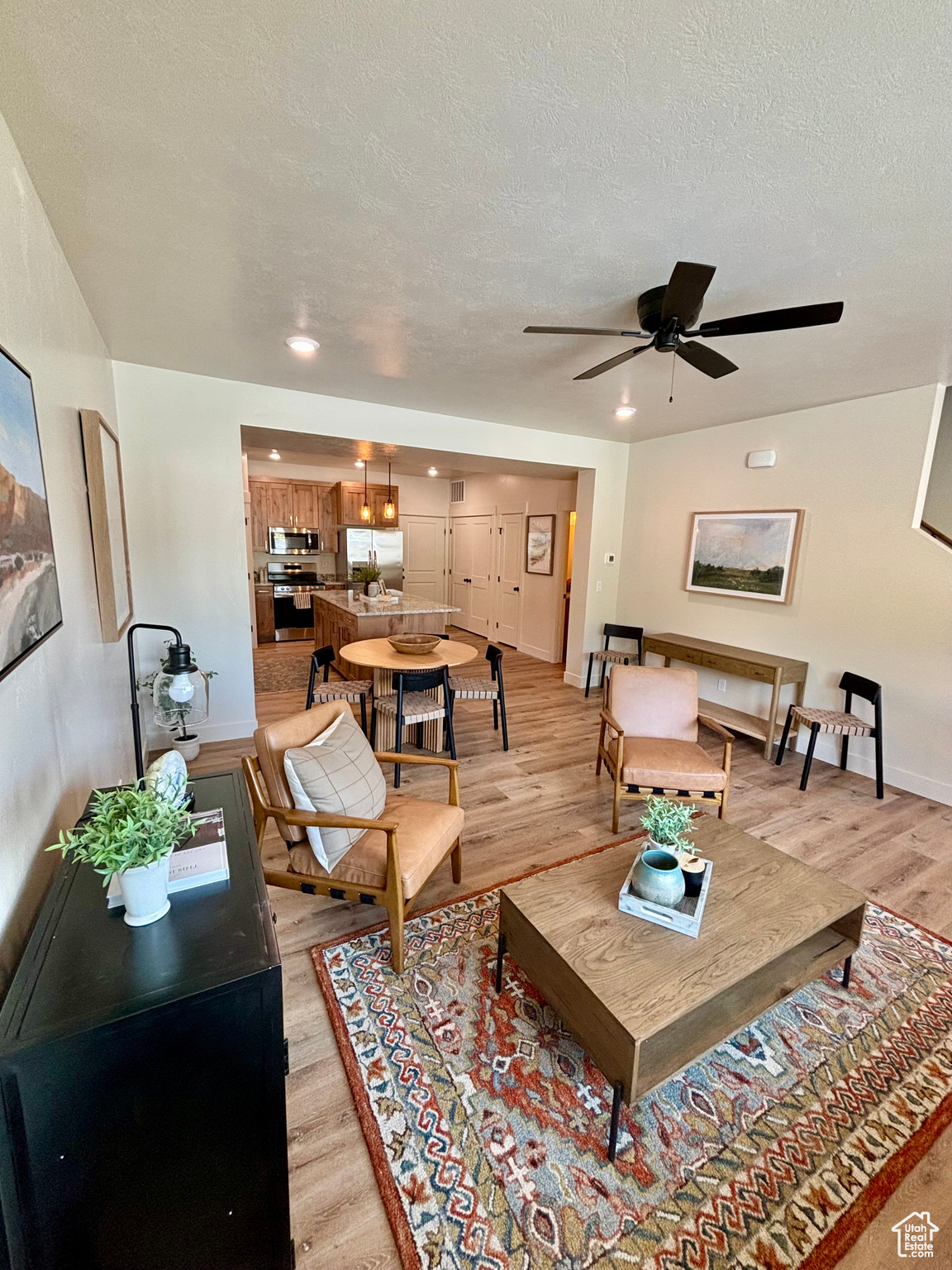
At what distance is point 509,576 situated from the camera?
7.57 meters

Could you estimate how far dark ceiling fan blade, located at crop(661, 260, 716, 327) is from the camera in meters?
1.64

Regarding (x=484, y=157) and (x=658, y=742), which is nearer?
(x=484, y=157)

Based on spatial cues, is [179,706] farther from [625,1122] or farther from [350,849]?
[625,1122]

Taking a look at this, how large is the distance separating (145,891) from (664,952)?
1423 millimetres

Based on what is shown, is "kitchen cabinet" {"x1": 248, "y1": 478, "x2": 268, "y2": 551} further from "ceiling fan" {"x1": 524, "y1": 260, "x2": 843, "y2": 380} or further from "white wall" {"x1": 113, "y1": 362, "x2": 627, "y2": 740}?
"ceiling fan" {"x1": 524, "y1": 260, "x2": 843, "y2": 380}

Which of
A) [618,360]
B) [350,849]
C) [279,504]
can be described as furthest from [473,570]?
[350,849]

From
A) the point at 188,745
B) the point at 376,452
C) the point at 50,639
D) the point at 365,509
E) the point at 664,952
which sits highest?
the point at 376,452

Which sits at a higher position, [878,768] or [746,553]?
[746,553]

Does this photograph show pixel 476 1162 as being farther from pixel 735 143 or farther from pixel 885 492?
pixel 885 492

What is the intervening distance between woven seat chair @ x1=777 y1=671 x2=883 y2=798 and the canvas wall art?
4.02 m

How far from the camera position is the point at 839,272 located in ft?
6.47

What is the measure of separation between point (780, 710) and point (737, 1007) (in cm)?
338

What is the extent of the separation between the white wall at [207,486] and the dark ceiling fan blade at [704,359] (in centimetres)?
265

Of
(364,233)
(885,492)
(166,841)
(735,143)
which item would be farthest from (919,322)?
(166,841)
